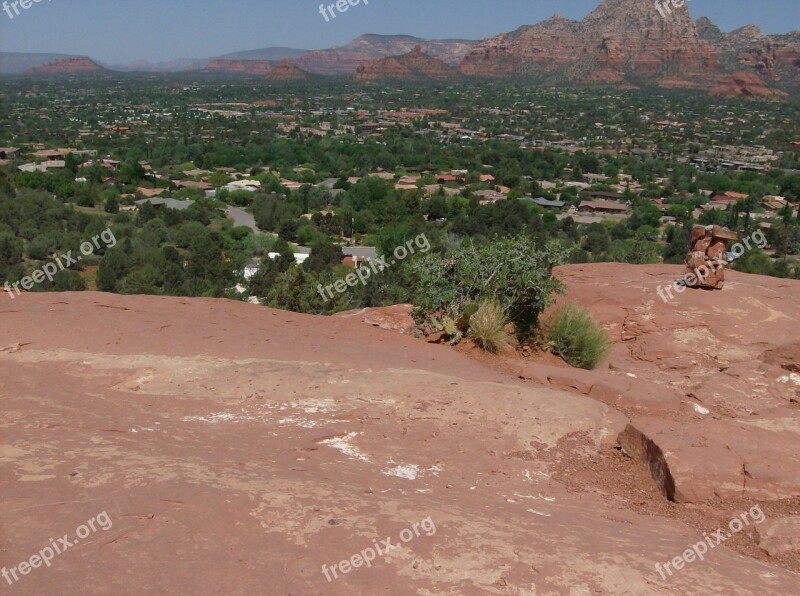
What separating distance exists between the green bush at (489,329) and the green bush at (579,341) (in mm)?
780

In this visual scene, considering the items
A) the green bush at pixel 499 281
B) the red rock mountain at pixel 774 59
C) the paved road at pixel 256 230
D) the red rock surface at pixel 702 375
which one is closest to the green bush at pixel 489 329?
the green bush at pixel 499 281

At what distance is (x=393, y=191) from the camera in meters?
60.9

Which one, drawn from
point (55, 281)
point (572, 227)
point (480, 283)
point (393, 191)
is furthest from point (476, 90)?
point (480, 283)

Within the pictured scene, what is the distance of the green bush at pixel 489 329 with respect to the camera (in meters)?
11.1

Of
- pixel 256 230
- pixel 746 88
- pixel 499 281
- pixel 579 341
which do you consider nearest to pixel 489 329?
pixel 499 281

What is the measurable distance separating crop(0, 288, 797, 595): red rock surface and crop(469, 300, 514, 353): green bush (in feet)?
1.74

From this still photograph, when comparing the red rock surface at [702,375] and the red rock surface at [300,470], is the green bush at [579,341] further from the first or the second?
the red rock surface at [300,470]

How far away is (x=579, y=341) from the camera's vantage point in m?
11.4

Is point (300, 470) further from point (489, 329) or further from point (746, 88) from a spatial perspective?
point (746, 88)

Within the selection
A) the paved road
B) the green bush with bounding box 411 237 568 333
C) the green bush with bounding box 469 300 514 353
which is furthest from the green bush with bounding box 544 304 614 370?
the paved road

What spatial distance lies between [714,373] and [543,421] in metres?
4.84

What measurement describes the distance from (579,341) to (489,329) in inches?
55.4

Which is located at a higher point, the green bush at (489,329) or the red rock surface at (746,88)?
the red rock surface at (746,88)

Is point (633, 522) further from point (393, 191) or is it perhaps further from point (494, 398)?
point (393, 191)
